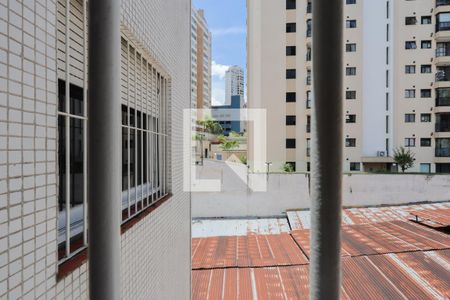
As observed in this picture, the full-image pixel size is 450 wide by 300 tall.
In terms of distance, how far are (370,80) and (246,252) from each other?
22601mm

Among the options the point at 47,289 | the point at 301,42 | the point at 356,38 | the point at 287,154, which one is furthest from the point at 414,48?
the point at 47,289

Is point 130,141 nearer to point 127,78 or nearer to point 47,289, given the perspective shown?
point 127,78

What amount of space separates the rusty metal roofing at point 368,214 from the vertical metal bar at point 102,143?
13.6 m

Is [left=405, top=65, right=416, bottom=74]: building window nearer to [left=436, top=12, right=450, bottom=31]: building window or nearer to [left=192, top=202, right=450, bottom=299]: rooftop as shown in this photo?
[left=436, top=12, right=450, bottom=31]: building window

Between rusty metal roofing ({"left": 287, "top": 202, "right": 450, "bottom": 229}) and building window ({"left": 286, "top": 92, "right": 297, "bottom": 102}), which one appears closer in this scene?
rusty metal roofing ({"left": 287, "top": 202, "right": 450, "bottom": 229})

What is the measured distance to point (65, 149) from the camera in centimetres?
194

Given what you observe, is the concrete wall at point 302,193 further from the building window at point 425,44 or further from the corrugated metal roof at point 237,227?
the building window at point 425,44

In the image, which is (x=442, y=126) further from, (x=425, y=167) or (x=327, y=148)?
(x=327, y=148)

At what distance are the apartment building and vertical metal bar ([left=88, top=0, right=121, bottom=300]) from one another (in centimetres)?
23

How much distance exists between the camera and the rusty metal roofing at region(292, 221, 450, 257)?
7363 mm

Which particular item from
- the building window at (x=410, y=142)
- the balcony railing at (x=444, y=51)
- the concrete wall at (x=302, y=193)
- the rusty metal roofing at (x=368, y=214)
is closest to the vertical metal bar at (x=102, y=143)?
the rusty metal roofing at (x=368, y=214)

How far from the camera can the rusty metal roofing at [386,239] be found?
7363mm

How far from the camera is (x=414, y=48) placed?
83.6ft

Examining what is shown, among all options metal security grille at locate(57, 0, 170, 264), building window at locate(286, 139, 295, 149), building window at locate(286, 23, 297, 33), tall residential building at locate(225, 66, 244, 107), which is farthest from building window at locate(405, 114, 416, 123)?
tall residential building at locate(225, 66, 244, 107)
